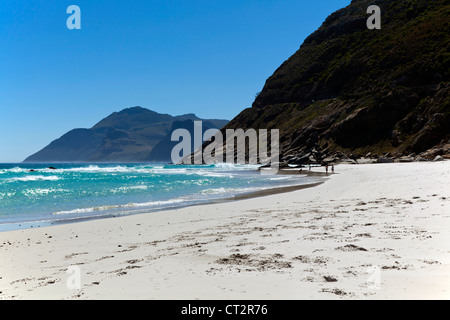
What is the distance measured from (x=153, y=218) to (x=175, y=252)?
6.38m

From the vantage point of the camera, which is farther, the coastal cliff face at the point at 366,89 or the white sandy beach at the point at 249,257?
the coastal cliff face at the point at 366,89

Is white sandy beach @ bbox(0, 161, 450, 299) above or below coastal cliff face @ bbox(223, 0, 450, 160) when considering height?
below

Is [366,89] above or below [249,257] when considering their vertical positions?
above

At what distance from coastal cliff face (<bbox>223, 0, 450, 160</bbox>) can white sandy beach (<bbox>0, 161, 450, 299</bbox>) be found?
173 feet

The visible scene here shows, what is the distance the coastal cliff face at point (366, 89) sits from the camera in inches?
2544

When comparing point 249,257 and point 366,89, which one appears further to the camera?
point 366,89

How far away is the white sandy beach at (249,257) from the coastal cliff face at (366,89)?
52689mm

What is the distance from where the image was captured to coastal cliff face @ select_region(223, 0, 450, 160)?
64.6 metres

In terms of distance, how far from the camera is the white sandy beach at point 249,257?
4.64 m

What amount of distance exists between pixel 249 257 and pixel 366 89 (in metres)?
89.2

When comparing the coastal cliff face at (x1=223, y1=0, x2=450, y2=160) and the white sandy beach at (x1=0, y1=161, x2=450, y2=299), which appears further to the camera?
the coastal cliff face at (x1=223, y1=0, x2=450, y2=160)

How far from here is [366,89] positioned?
8506 cm

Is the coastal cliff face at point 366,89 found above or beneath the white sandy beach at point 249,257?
above
